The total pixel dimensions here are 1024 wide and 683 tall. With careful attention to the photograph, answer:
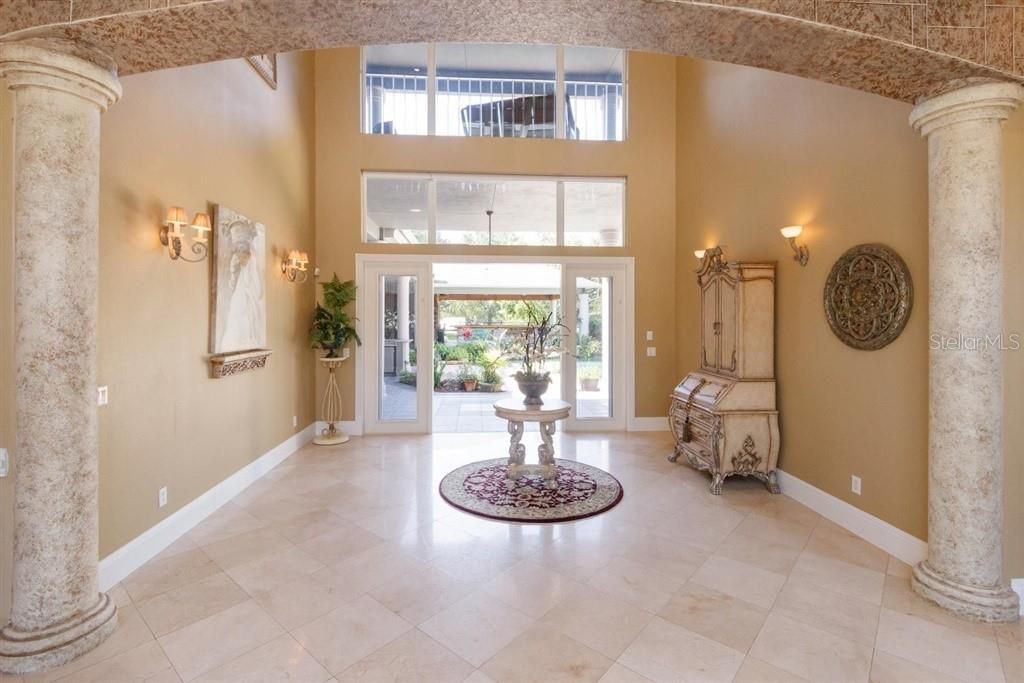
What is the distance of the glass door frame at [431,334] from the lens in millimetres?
6168

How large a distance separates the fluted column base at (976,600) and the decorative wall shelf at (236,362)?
4932 mm

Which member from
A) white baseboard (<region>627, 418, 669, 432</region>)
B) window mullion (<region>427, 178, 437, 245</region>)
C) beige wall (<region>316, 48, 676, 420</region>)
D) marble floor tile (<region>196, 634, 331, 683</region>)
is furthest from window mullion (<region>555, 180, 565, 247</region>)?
marble floor tile (<region>196, 634, 331, 683</region>)

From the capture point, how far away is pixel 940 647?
2.19 metres

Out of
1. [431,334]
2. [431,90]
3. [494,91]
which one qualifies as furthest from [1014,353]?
[431,90]

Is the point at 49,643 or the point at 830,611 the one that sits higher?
the point at 49,643

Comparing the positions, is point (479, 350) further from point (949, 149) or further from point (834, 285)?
point (949, 149)

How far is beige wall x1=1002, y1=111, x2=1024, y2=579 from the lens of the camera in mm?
2457

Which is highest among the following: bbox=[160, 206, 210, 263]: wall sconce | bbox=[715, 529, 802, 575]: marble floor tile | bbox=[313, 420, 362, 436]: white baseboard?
bbox=[160, 206, 210, 263]: wall sconce

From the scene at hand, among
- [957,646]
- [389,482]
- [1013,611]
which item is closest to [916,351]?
[1013,611]

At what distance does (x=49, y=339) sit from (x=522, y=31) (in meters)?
2.57

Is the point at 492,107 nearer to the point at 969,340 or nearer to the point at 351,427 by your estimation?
the point at 351,427

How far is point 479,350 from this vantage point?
35.2 feet

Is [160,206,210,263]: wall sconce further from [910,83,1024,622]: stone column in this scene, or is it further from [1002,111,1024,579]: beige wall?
[1002,111,1024,579]: beige wall

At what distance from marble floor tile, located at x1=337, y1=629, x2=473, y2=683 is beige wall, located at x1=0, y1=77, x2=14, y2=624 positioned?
164cm
